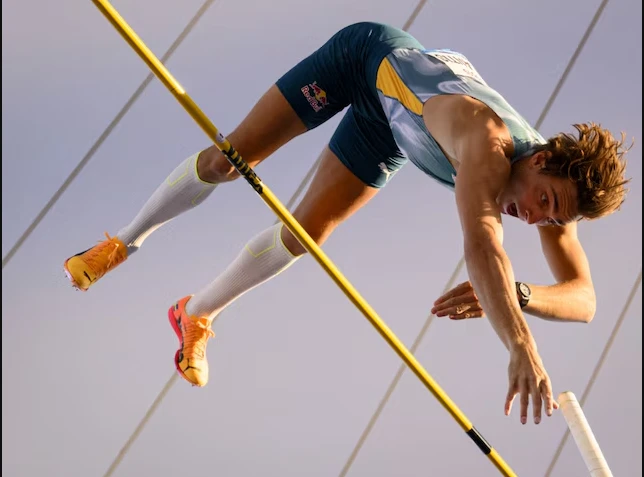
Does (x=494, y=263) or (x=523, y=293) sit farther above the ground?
(x=494, y=263)

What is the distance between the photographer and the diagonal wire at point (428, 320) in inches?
95.1

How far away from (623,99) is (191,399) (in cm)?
174

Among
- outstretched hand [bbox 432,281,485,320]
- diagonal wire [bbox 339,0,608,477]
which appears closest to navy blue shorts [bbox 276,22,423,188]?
outstretched hand [bbox 432,281,485,320]

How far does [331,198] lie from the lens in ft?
5.82

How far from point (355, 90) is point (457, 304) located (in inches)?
18.0

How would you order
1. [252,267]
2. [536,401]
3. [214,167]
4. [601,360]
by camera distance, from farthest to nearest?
[601,360] < [252,267] < [214,167] < [536,401]

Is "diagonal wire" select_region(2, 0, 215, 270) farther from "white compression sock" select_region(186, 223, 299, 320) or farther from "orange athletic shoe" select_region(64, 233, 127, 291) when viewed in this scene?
"white compression sock" select_region(186, 223, 299, 320)

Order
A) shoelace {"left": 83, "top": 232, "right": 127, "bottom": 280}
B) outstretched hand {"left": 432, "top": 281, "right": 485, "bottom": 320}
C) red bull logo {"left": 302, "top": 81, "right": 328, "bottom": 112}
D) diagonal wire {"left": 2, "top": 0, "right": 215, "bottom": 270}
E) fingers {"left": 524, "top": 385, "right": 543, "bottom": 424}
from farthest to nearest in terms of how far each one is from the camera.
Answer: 1. diagonal wire {"left": 2, "top": 0, "right": 215, "bottom": 270}
2. shoelace {"left": 83, "top": 232, "right": 127, "bottom": 280}
3. red bull logo {"left": 302, "top": 81, "right": 328, "bottom": 112}
4. outstretched hand {"left": 432, "top": 281, "right": 485, "bottom": 320}
5. fingers {"left": 524, "top": 385, "right": 543, "bottom": 424}

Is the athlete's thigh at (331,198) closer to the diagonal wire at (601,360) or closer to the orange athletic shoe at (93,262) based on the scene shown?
the orange athletic shoe at (93,262)

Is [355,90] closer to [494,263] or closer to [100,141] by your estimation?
[494,263]

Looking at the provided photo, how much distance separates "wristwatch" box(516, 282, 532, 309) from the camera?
1568mm

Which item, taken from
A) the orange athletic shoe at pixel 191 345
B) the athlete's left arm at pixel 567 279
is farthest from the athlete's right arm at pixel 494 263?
the orange athletic shoe at pixel 191 345

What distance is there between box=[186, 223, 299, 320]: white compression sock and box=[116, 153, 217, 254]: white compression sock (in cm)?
15

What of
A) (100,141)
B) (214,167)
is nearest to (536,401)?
(214,167)
